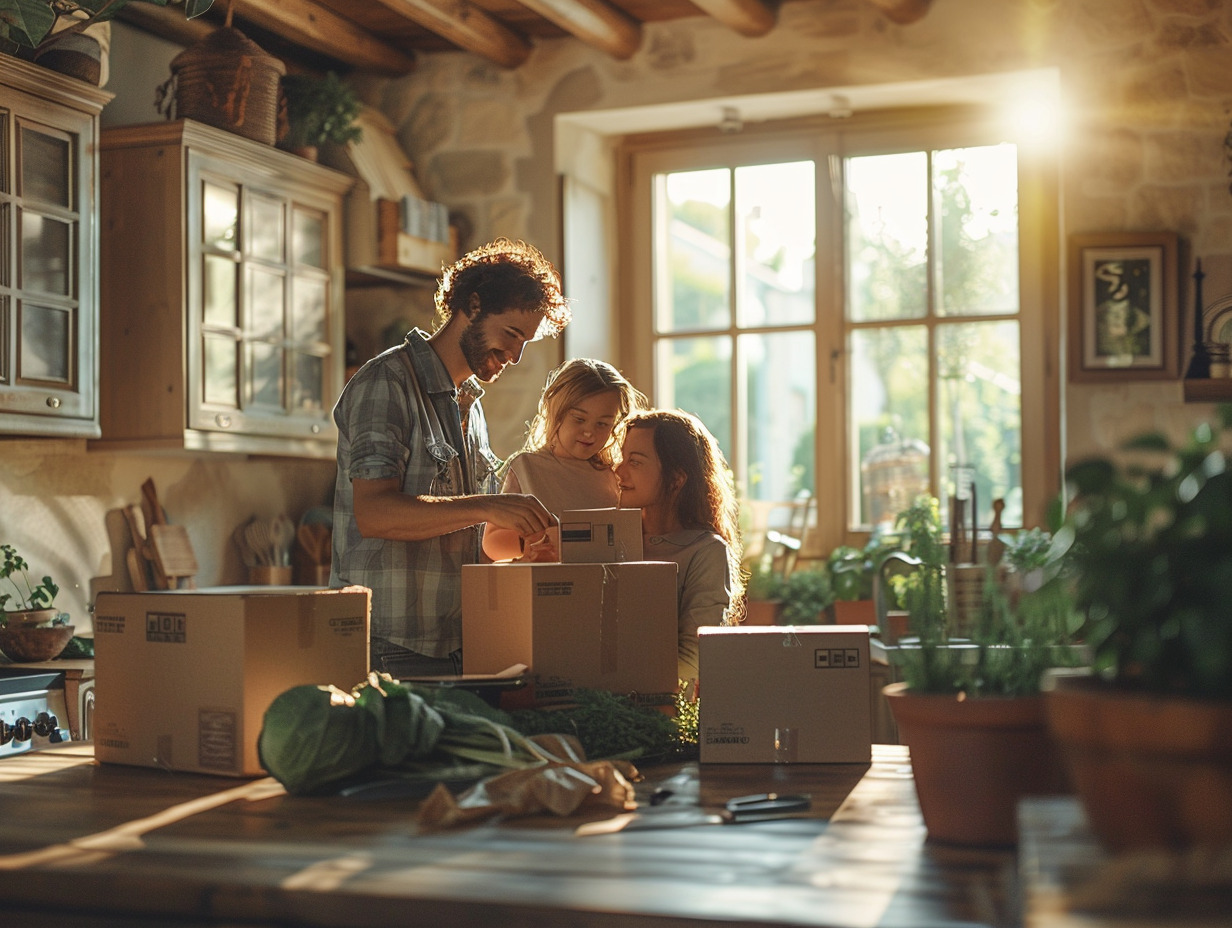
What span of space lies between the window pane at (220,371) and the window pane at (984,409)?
2362 millimetres

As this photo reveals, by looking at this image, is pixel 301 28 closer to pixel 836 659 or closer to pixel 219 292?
pixel 219 292

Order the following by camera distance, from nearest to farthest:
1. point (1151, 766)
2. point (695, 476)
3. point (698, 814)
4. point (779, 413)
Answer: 1. point (1151, 766)
2. point (698, 814)
3. point (695, 476)
4. point (779, 413)

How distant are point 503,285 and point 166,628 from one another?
126cm

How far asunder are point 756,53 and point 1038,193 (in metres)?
1.08

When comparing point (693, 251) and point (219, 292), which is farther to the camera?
A: point (693, 251)

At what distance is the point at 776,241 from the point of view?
16.4 feet

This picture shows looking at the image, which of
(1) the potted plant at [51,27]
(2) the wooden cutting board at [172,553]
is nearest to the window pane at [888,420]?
(2) the wooden cutting board at [172,553]

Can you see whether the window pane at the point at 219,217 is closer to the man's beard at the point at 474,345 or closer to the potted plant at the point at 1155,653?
the man's beard at the point at 474,345

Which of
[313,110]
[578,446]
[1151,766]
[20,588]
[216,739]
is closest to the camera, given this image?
[1151,766]

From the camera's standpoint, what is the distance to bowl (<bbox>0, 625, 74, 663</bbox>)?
329cm

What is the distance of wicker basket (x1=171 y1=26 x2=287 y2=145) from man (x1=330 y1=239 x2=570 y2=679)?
1.38 metres

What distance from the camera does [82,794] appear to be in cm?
155

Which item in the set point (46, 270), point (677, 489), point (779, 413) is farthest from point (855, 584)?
point (46, 270)

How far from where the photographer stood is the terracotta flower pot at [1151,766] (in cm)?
84
